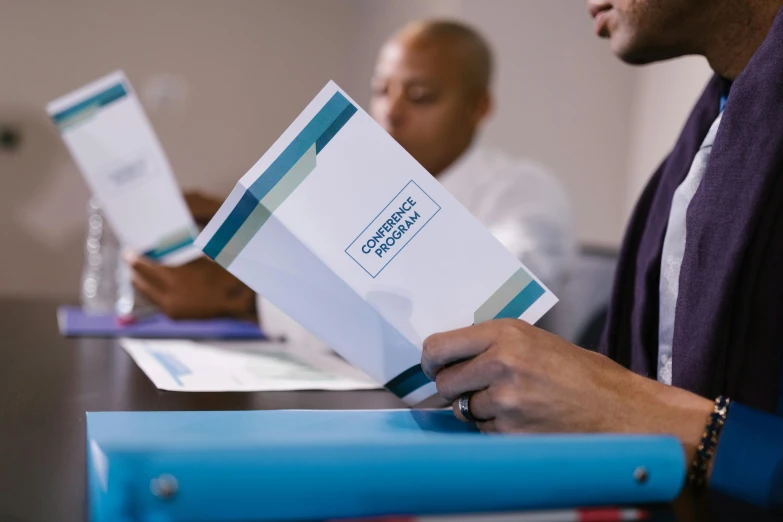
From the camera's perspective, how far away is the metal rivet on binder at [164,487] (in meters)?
0.37

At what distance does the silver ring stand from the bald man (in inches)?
47.1

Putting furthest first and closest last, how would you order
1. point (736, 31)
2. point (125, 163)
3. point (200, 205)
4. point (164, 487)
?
point (200, 205) < point (125, 163) < point (736, 31) < point (164, 487)

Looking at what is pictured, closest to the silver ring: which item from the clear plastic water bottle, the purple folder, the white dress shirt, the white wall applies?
the purple folder

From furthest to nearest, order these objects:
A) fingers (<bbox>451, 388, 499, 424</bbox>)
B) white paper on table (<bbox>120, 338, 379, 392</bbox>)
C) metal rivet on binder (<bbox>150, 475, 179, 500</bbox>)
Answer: white paper on table (<bbox>120, 338, 379, 392</bbox>) → fingers (<bbox>451, 388, 499, 424</bbox>) → metal rivet on binder (<bbox>150, 475, 179, 500</bbox>)

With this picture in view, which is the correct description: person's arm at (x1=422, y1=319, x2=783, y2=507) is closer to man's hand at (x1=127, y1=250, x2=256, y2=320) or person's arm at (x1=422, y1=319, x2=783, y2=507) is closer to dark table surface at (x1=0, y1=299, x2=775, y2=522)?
dark table surface at (x1=0, y1=299, x2=775, y2=522)

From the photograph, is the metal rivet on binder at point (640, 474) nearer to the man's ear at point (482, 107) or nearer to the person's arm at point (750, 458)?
the person's arm at point (750, 458)

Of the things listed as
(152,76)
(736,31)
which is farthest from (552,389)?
(152,76)

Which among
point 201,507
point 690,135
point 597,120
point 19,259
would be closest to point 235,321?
point 690,135

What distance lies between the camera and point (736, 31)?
95 cm

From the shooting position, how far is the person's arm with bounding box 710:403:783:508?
0.55 m

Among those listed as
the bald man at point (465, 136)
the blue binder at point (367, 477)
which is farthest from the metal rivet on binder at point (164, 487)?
the bald man at point (465, 136)

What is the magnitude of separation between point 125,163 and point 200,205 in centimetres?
21

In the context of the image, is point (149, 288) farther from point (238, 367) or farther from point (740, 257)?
point (740, 257)

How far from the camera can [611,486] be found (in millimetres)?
422
